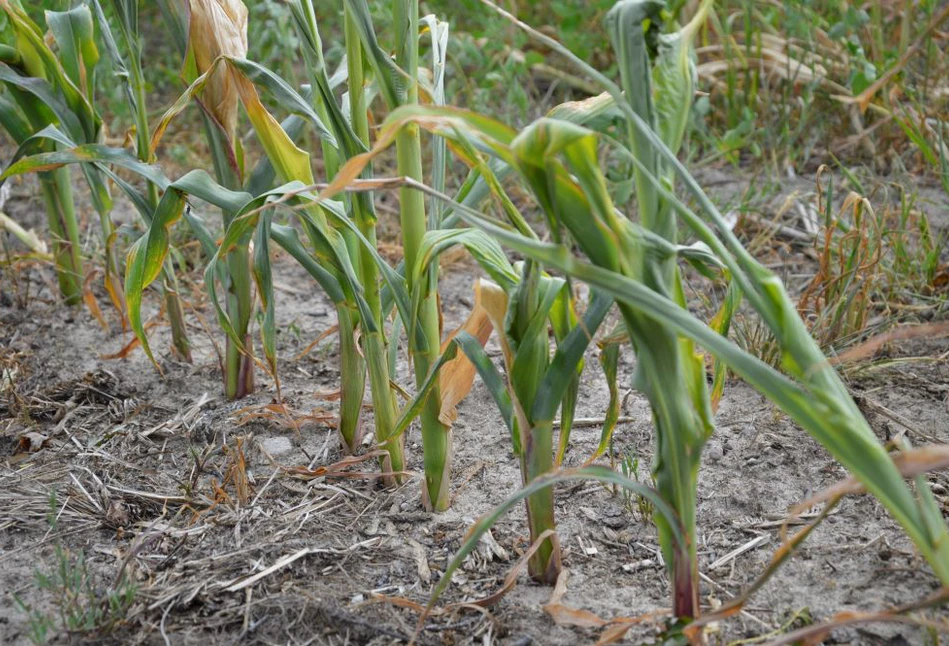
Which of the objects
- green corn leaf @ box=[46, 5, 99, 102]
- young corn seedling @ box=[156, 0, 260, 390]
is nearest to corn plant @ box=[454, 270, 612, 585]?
young corn seedling @ box=[156, 0, 260, 390]

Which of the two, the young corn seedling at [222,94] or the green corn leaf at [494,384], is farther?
the young corn seedling at [222,94]

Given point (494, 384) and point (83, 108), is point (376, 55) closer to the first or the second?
point (494, 384)

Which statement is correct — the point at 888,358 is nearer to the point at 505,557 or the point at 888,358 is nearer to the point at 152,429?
the point at 505,557

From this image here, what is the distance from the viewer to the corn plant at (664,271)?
92cm

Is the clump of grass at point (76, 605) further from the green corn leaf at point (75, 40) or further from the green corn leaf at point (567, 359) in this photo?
the green corn leaf at point (75, 40)

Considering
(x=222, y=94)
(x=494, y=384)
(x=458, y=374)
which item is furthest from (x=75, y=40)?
(x=494, y=384)

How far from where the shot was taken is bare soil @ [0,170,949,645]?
50.7 inches

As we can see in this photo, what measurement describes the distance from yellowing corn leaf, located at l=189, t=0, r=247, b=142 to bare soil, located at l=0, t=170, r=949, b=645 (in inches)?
21.6

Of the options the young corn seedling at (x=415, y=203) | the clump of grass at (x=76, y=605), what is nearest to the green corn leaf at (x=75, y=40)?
the young corn seedling at (x=415, y=203)

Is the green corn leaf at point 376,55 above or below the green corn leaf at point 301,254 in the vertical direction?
above

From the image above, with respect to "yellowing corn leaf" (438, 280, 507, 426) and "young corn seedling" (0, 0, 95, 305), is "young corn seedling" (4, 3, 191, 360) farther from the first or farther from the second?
"yellowing corn leaf" (438, 280, 507, 426)

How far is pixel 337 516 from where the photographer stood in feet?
5.08

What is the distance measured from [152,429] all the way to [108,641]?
0.63 m

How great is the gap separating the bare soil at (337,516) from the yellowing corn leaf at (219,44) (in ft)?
1.80
